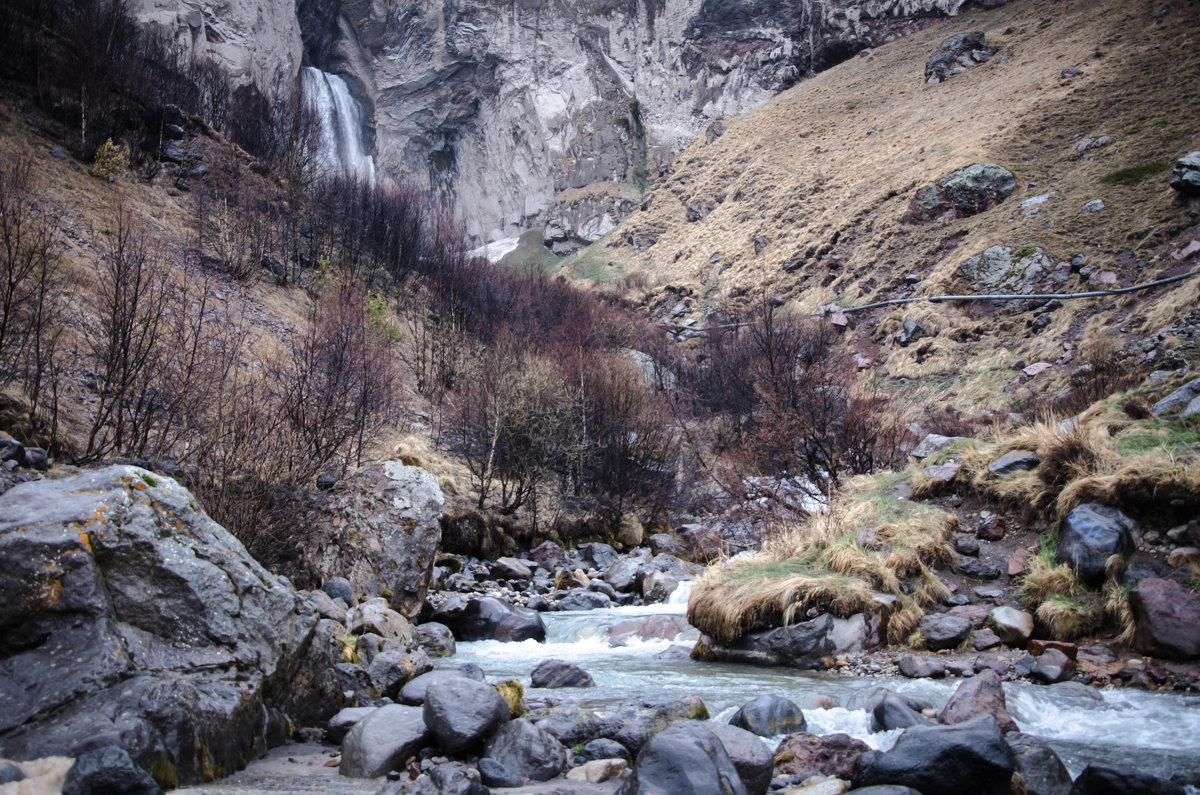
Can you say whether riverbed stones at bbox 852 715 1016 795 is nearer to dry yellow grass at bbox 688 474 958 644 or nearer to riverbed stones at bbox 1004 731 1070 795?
riverbed stones at bbox 1004 731 1070 795

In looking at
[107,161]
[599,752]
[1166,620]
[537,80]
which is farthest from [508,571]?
[537,80]

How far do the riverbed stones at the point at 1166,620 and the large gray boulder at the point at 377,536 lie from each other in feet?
30.8

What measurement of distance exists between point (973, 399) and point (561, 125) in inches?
2156

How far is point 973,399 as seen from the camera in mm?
21359

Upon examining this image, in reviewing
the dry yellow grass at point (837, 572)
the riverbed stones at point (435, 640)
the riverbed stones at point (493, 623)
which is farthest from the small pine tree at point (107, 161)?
the dry yellow grass at point (837, 572)

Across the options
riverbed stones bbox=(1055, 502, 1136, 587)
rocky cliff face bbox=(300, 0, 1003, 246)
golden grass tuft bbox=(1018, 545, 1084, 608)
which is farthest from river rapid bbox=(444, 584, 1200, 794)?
rocky cliff face bbox=(300, 0, 1003, 246)

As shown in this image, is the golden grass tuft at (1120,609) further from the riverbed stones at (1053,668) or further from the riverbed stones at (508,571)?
the riverbed stones at (508,571)

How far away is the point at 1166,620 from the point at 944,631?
6.69ft

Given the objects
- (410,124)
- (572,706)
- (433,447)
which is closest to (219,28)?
(410,124)

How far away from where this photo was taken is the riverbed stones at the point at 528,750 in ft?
14.4

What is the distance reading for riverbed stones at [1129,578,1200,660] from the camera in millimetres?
5730

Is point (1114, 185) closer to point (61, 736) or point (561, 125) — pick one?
point (61, 736)

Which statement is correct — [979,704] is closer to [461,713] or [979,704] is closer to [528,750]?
[528,750]

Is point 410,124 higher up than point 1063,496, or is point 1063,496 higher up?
point 410,124
